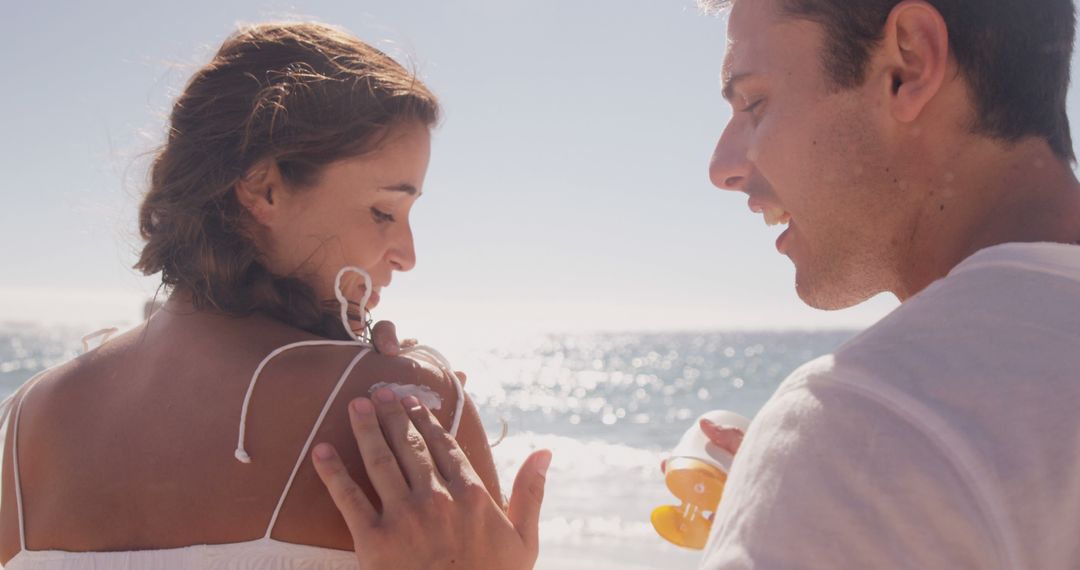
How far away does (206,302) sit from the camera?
6.82 ft

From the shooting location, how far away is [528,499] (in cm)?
209

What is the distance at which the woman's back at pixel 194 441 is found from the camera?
187 cm

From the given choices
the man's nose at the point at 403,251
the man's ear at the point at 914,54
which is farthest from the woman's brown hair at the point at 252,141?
the man's ear at the point at 914,54

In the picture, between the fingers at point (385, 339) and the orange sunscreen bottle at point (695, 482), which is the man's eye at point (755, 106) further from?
the fingers at point (385, 339)

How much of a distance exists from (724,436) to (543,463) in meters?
0.44

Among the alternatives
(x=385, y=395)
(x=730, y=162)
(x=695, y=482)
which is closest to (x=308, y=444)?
(x=385, y=395)

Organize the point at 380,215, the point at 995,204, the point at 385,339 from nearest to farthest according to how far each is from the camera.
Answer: the point at 995,204
the point at 385,339
the point at 380,215

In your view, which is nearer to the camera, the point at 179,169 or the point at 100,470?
the point at 100,470

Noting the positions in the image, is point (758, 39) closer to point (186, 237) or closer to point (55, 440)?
point (186, 237)

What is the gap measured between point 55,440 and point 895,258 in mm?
1843

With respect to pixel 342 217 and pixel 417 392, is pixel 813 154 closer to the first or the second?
pixel 417 392

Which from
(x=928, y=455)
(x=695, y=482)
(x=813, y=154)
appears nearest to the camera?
(x=928, y=455)

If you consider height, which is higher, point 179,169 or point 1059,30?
point 1059,30

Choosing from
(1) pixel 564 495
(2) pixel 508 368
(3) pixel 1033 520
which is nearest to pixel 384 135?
(3) pixel 1033 520
